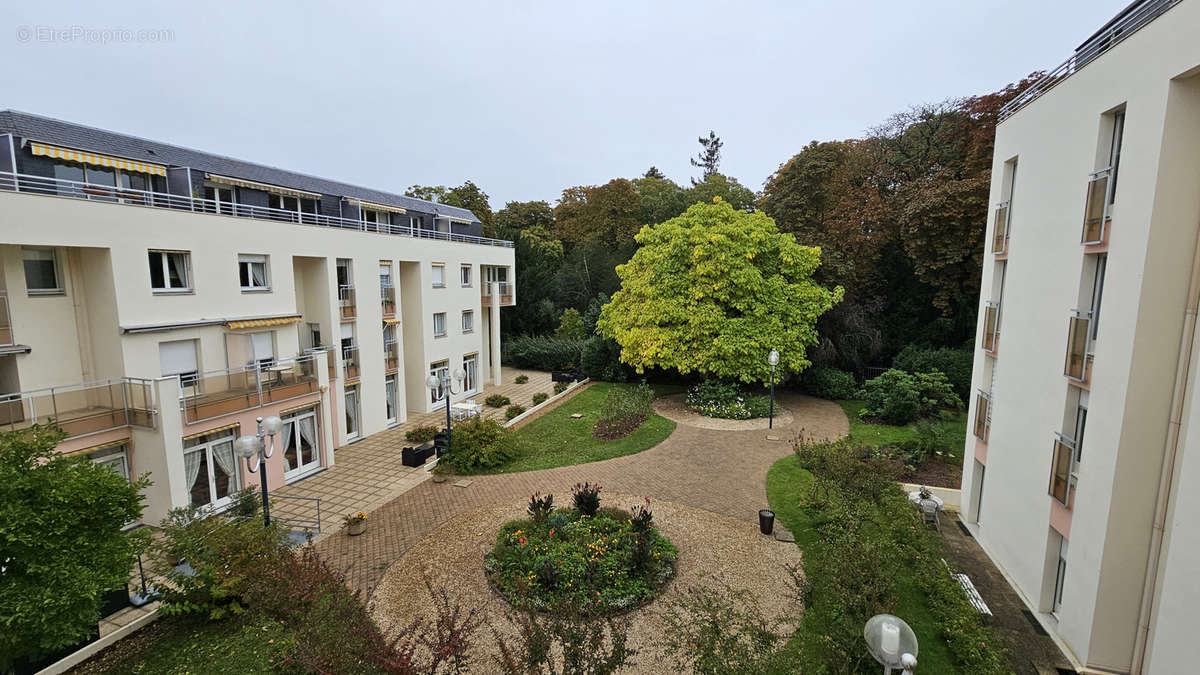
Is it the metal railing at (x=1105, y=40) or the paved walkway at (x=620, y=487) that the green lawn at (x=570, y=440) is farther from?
the metal railing at (x=1105, y=40)

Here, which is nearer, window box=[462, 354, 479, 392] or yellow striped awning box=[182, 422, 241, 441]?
yellow striped awning box=[182, 422, 241, 441]

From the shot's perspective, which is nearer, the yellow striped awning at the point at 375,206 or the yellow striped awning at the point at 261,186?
the yellow striped awning at the point at 261,186

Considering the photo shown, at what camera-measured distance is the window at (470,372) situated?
2770 cm

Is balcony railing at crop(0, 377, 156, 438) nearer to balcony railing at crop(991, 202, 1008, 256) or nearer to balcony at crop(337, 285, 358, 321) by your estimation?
balcony at crop(337, 285, 358, 321)

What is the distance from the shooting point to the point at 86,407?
12.5 meters

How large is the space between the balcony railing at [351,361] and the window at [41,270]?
8.17 metres

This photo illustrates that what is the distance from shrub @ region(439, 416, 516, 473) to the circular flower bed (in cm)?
499

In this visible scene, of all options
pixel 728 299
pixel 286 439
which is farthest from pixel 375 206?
pixel 728 299

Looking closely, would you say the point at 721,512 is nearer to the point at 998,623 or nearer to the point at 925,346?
the point at 998,623

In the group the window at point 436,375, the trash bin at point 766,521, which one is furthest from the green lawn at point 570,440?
the trash bin at point 766,521

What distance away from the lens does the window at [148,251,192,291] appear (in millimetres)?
13758

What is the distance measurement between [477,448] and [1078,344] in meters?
15.5

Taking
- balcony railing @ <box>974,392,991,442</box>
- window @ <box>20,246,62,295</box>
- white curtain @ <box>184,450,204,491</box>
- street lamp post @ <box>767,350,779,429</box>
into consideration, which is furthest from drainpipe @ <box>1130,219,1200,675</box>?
window @ <box>20,246,62,295</box>

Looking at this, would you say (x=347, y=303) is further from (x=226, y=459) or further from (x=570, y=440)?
(x=570, y=440)
